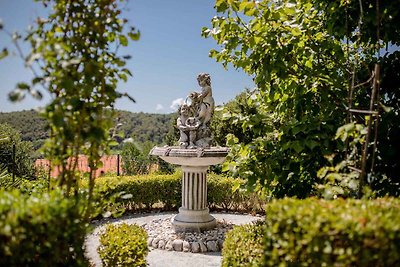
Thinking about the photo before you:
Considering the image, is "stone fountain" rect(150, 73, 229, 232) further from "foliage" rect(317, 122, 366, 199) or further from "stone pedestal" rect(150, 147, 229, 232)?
"foliage" rect(317, 122, 366, 199)

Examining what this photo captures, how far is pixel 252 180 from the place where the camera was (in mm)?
4266

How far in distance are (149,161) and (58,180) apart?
13.3 meters

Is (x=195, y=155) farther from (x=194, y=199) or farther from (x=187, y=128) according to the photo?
(x=194, y=199)

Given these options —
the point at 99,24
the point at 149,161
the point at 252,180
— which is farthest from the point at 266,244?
the point at 149,161

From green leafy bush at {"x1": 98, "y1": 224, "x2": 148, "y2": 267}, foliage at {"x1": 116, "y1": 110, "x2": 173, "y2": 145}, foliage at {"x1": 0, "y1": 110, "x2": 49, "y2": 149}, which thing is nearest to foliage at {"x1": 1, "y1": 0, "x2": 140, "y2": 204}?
green leafy bush at {"x1": 98, "y1": 224, "x2": 148, "y2": 267}

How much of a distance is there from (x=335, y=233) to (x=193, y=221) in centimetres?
604

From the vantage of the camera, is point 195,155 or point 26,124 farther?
point 26,124

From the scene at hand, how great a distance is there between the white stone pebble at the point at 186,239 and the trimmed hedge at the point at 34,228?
4.71 m

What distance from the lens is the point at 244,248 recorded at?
4.25m

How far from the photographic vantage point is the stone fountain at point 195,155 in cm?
775

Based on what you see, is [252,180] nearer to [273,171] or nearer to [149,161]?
[273,171]

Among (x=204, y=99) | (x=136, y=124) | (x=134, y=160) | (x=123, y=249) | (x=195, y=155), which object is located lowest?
(x=123, y=249)

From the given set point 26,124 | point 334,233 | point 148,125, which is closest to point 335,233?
point 334,233

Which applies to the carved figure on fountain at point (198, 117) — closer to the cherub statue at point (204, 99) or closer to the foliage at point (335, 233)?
the cherub statue at point (204, 99)
